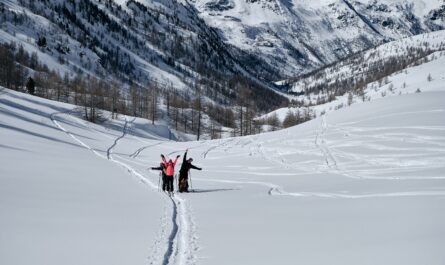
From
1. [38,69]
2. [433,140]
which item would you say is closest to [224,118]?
[38,69]

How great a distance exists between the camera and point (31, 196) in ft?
45.8

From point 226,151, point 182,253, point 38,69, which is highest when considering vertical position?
point 38,69

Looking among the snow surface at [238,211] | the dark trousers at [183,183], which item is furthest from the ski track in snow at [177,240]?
the dark trousers at [183,183]

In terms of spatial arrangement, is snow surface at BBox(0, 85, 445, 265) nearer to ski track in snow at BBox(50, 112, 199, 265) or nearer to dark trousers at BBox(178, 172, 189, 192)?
ski track in snow at BBox(50, 112, 199, 265)

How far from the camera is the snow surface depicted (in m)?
8.91

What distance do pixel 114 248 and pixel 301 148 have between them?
3153cm

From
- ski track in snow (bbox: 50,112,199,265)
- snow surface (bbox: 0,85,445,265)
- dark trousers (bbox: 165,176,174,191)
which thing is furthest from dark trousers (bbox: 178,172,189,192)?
ski track in snow (bbox: 50,112,199,265)

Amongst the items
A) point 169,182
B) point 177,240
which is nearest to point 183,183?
point 169,182

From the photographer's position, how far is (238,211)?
1467 centimetres

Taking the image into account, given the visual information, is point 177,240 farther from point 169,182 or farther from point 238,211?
point 169,182

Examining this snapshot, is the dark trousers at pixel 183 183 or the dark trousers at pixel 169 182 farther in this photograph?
the dark trousers at pixel 183 183

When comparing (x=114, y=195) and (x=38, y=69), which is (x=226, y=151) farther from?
(x=38, y=69)

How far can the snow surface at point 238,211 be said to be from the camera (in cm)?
891

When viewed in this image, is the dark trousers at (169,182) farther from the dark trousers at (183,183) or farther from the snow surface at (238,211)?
the snow surface at (238,211)
